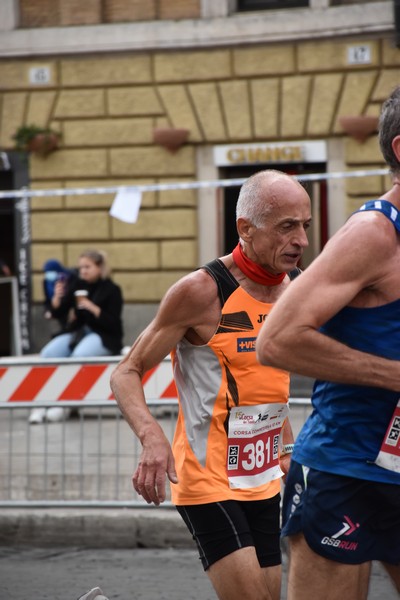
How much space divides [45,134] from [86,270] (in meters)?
5.70

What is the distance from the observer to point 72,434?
334 inches

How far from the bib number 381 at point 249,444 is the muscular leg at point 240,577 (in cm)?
23

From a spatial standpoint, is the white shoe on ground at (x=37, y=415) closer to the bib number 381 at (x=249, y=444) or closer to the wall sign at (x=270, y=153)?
the bib number 381 at (x=249, y=444)

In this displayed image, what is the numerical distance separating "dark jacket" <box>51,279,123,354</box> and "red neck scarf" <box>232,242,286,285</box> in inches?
326

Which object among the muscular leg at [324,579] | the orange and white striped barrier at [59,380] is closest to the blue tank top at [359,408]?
the muscular leg at [324,579]

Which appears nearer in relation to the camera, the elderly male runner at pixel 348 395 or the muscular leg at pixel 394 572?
the elderly male runner at pixel 348 395

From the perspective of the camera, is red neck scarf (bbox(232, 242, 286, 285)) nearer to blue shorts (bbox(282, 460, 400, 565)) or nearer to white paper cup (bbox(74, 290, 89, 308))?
blue shorts (bbox(282, 460, 400, 565))

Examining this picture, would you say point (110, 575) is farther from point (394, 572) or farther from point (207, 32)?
point (207, 32)

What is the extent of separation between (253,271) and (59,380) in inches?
162

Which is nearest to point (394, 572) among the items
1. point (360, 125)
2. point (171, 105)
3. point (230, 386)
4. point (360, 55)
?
point (230, 386)

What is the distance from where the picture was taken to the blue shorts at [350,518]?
11.0 ft

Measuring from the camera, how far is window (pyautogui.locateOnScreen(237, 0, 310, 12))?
1769cm

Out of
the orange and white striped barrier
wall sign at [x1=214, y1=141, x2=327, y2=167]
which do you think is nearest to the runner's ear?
the orange and white striped barrier

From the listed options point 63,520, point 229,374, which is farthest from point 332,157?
point 229,374
